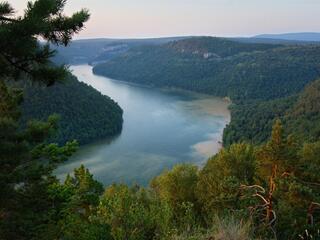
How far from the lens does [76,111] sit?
156 ft

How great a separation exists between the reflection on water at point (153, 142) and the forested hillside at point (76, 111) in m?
1.89

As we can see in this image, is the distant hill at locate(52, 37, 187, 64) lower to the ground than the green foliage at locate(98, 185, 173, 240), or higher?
lower

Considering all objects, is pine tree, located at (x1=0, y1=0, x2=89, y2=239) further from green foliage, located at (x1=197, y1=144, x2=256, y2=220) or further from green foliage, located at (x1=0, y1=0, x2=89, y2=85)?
green foliage, located at (x1=197, y1=144, x2=256, y2=220)

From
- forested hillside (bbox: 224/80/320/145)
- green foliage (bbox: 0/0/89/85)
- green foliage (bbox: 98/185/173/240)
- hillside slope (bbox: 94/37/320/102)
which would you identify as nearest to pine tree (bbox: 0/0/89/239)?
green foliage (bbox: 0/0/89/85)

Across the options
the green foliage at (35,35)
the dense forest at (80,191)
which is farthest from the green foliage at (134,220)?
the green foliage at (35,35)

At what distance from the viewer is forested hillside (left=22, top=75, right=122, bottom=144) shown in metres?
42.9

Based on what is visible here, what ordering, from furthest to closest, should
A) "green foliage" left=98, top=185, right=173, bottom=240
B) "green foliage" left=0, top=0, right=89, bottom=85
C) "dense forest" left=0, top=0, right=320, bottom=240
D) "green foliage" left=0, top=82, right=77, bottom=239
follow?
"green foliage" left=98, top=185, right=173, bottom=240 < "green foliage" left=0, top=82, right=77, bottom=239 < "dense forest" left=0, top=0, right=320, bottom=240 < "green foliage" left=0, top=0, right=89, bottom=85

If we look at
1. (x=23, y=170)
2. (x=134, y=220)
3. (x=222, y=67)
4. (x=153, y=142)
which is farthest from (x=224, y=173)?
(x=222, y=67)

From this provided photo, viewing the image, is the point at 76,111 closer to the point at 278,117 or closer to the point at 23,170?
the point at 278,117

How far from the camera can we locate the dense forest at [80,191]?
3.33 metres

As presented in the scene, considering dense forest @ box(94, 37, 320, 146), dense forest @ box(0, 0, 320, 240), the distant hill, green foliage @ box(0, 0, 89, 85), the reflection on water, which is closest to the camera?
green foliage @ box(0, 0, 89, 85)

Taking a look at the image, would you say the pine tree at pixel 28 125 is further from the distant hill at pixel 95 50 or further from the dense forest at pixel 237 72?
the distant hill at pixel 95 50

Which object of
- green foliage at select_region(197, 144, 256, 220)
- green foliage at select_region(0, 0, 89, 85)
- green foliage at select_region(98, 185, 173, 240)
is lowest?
green foliage at select_region(197, 144, 256, 220)

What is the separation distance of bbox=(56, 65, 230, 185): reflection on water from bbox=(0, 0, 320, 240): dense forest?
1720 cm
